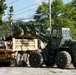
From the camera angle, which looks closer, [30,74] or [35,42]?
[30,74]

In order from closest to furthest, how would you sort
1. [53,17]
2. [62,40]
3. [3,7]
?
[62,40], [3,7], [53,17]

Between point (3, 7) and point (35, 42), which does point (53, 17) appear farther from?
point (35, 42)

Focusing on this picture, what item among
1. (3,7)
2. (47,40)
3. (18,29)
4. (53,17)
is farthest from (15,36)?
(53,17)

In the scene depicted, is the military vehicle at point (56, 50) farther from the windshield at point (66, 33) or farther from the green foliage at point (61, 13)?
the green foliage at point (61, 13)

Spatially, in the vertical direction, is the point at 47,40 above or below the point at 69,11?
below

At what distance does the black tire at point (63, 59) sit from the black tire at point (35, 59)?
1.52 m

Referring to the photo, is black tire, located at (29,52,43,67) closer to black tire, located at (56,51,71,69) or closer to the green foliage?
black tire, located at (56,51,71,69)

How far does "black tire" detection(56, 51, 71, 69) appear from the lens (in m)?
26.4

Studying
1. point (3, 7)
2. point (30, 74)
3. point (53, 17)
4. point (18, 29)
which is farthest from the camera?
point (53, 17)

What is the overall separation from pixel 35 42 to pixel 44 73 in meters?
8.09

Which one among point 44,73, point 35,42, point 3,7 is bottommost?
point 44,73

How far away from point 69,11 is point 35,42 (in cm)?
3903

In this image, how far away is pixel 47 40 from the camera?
28.8m

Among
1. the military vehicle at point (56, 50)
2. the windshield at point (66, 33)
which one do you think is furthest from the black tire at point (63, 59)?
the windshield at point (66, 33)
